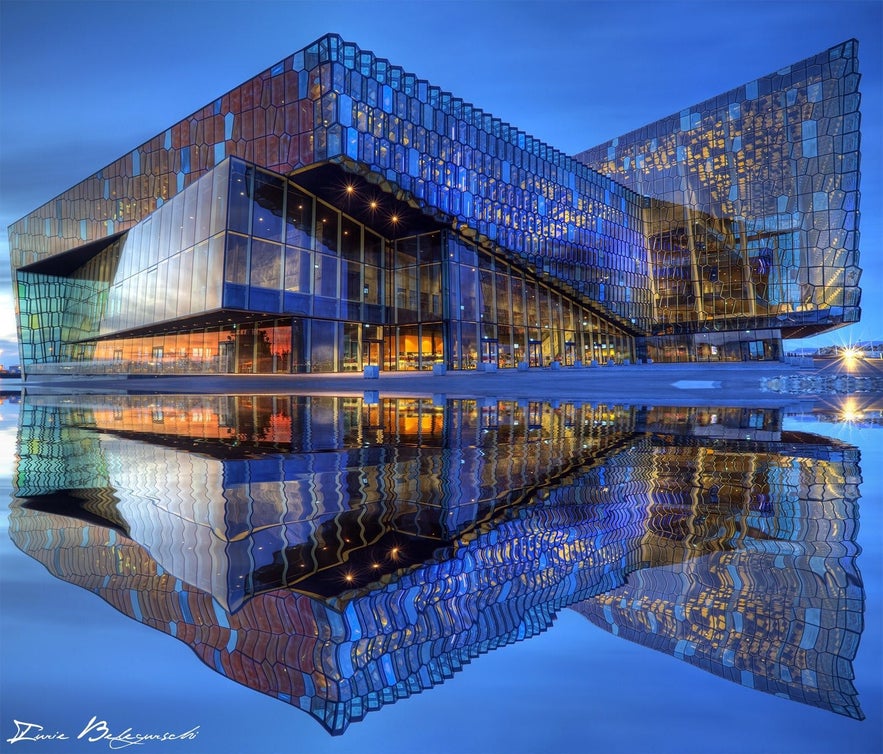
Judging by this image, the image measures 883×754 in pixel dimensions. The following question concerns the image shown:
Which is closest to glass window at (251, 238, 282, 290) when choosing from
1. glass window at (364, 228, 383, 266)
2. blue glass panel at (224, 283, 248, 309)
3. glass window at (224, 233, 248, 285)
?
glass window at (224, 233, 248, 285)

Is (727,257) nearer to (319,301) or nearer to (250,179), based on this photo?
(319,301)

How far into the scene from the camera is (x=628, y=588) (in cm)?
212

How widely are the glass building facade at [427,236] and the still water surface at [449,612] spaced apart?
27.1 m

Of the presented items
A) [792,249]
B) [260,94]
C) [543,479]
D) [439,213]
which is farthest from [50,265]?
[792,249]

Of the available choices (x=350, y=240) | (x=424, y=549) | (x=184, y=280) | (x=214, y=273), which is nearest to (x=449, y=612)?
(x=424, y=549)

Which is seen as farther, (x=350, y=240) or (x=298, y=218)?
(x=350, y=240)

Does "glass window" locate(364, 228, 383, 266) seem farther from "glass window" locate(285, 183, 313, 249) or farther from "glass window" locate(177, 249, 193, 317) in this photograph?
"glass window" locate(177, 249, 193, 317)

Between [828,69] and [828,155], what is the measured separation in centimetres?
755

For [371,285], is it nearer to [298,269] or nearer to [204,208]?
[298,269]

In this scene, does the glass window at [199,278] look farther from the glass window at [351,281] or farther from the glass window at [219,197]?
the glass window at [351,281]
